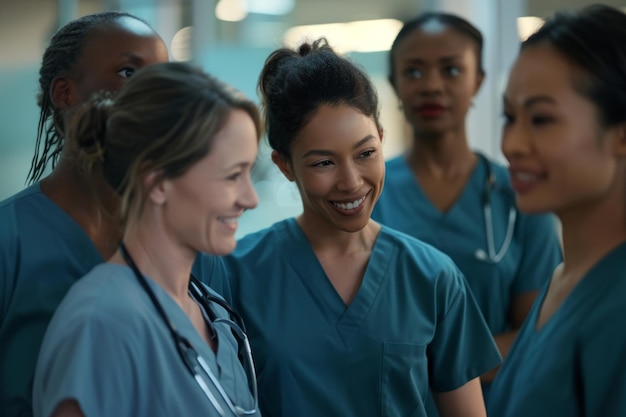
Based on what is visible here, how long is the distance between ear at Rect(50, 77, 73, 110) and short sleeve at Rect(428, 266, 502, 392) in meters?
0.76

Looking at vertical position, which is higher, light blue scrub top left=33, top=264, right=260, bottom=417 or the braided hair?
the braided hair

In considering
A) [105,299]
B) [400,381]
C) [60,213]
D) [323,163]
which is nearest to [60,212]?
[60,213]

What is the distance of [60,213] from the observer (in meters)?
1.54

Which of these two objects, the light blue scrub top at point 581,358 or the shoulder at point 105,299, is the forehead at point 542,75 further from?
the shoulder at point 105,299

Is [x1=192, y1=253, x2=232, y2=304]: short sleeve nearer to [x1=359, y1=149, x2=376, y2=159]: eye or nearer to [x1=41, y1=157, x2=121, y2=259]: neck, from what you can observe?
[x1=41, y1=157, x2=121, y2=259]: neck

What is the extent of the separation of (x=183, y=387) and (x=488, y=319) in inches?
43.4

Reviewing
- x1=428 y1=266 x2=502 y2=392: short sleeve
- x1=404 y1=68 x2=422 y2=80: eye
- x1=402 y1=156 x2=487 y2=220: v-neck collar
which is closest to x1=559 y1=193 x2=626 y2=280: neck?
x1=428 y1=266 x2=502 y2=392: short sleeve

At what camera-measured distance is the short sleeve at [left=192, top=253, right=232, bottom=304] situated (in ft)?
5.32

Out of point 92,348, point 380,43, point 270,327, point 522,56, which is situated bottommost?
Answer: point 270,327

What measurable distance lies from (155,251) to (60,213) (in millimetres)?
317

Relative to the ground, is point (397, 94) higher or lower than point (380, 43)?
lower

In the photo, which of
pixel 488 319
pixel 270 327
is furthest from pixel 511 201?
pixel 270 327

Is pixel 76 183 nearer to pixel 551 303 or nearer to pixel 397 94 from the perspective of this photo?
pixel 551 303

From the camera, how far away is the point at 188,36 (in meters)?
3.67
